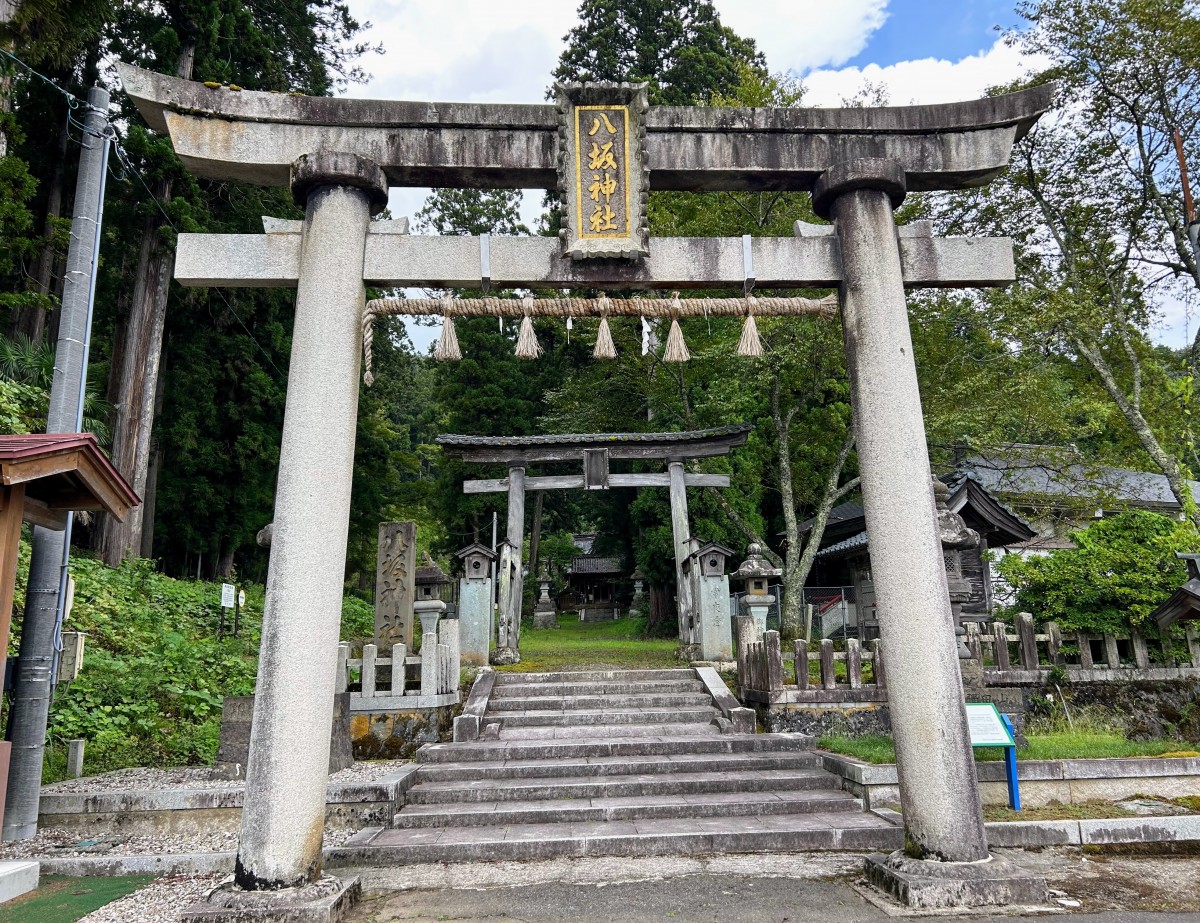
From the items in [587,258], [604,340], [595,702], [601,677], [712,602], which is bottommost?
[595,702]

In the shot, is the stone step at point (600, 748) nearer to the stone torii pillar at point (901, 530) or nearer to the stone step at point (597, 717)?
the stone step at point (597, 717)

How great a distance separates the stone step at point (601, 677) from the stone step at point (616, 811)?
12.4ft

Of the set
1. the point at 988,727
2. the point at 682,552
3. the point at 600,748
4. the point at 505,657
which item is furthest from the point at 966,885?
the point at 682,552

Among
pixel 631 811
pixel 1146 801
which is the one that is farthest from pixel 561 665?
pixel 1146 801

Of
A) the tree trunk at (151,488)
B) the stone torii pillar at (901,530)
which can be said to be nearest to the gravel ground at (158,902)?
the stone torii pillar at (901,530)

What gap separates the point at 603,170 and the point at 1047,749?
7009 mm

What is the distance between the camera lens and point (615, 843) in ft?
18.9

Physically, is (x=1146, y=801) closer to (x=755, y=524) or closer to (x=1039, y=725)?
(x=1039, y=725)

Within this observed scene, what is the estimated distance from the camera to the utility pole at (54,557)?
5887mm

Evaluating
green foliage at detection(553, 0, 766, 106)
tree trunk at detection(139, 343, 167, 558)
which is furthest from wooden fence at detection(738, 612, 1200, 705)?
green foliage at detection(553, 0, 766, 106)

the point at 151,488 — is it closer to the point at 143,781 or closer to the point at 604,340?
the point at 143,781

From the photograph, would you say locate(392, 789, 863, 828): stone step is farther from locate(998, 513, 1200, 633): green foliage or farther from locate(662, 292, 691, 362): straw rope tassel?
locate(998, 513, 1200, 633): green foliage

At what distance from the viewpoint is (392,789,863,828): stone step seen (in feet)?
20.9

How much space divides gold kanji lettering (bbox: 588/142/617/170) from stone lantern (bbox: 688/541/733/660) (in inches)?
318
